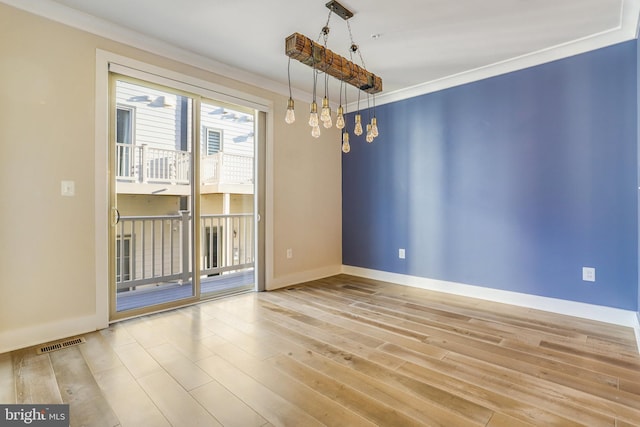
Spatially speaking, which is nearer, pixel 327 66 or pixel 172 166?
pixel 327 66

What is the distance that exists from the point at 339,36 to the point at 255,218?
7.23 ft

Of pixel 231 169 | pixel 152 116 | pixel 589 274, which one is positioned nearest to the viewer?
pixel 589 274

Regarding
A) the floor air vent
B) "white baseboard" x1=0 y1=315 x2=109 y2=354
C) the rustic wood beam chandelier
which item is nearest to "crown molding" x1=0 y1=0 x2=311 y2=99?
the rustic wood beam chandelier

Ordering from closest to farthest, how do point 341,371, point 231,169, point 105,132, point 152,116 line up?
point 341,371 → point 105,132 → point 152,116 → point 231,169

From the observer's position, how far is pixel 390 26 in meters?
2.69

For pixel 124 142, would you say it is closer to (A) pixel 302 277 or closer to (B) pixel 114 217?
(B) pixel 114 217

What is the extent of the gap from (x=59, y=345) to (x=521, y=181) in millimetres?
4337

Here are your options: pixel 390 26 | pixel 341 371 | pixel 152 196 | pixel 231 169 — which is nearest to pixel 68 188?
pixel 152 196

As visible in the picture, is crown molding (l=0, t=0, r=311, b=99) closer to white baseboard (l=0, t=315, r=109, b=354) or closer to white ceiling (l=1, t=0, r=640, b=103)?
white ceiling (l=1, t=0, r=640, b=103)

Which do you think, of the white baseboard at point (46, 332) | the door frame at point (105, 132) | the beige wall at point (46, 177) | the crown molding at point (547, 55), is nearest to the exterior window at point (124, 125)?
the door frame at point (105, 132)

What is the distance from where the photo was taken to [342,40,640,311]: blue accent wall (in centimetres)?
278

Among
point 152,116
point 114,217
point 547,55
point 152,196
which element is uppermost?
point 547,55

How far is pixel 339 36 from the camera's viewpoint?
2848mm

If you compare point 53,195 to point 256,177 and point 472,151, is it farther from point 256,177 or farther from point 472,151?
point 472,151
